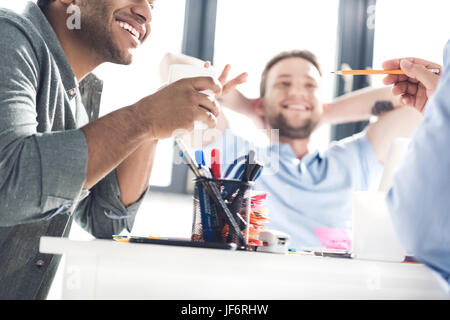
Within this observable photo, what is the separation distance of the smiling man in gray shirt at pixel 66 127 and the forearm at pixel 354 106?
1.12 meters

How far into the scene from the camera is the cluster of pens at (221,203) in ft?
2.14

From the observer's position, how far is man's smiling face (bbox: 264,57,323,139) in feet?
6.38

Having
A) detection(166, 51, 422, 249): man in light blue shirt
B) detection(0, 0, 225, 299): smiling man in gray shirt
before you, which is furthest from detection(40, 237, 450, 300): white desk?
detection(166, 51, 422, 249): man in light blue shirt

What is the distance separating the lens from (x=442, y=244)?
550 millimetres

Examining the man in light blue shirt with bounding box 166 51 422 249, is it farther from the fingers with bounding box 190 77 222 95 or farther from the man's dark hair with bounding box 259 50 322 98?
the fingers with bounding box 190 77 222 95

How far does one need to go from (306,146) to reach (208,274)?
1537 millimetres

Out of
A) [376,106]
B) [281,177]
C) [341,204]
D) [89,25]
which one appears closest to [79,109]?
[89,25]

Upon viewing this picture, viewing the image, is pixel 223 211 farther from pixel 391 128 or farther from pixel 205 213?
pixel 391 128

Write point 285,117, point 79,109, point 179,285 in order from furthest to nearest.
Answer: point 285,117, point 79,109, point 179,285

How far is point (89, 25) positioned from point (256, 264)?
2.47 ft

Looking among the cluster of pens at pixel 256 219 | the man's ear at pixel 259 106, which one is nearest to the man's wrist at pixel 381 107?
the man's ear at pixel 259 106

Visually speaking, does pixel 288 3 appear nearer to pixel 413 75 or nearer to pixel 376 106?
pixel 376 106

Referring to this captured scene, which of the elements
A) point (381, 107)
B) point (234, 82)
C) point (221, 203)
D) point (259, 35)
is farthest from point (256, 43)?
point (221, 203)

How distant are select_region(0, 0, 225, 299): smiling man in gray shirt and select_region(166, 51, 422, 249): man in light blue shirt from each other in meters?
0.55
